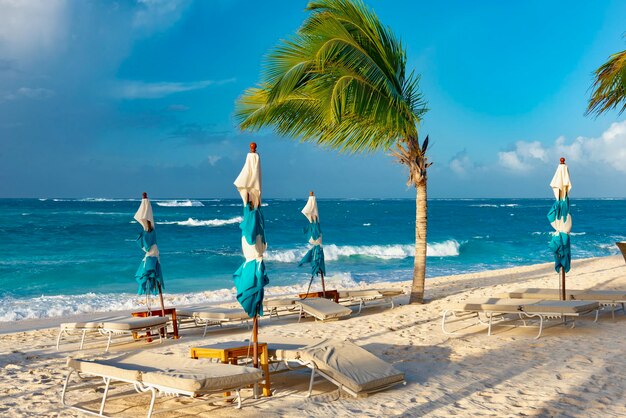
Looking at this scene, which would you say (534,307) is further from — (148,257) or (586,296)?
(148,257)

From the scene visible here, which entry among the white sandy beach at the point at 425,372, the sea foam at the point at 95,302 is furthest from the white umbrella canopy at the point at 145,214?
the sea foam at the point at 95,302

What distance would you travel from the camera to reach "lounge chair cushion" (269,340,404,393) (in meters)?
4.96

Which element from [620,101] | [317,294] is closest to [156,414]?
[317,294]

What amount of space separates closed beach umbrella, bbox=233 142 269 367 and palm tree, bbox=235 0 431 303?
3597 mm

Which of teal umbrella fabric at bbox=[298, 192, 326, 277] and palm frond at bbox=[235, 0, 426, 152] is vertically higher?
palm frond at bbox=[235, 0, 426, 152]

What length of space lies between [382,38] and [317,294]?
4188mm

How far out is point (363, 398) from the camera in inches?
198

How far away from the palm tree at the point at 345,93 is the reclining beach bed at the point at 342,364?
395cm

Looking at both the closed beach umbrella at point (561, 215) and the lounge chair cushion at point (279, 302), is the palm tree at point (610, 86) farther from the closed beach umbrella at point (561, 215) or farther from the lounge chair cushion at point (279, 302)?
the lounge chair cushion at point (279, 302)

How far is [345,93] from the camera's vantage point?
9055mm

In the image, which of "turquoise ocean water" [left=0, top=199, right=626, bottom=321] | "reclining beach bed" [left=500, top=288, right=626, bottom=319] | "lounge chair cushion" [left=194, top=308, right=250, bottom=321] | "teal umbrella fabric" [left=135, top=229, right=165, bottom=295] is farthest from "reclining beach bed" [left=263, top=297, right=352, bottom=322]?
"turquoise ocean water" [left=0, top=199, right=626, bottom=321]

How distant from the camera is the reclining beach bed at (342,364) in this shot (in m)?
4.96

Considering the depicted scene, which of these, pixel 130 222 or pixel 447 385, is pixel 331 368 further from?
pixel 130 222

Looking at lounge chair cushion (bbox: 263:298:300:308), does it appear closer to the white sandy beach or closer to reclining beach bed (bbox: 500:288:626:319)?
the white sandy beach
